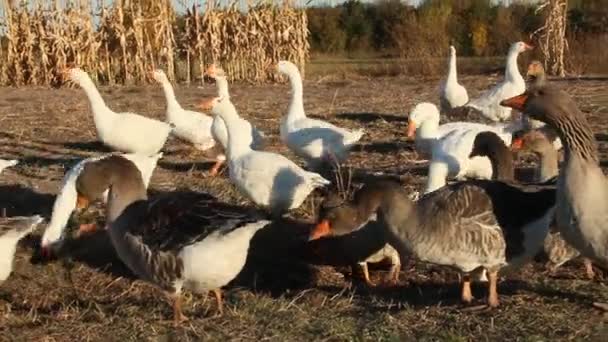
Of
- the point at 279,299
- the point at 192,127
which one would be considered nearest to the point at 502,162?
the point at 279,299

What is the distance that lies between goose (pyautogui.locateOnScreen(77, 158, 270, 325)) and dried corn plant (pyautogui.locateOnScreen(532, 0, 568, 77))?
19.6m

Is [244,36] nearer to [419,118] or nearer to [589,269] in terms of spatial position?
[419,118]

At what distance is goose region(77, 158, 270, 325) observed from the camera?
21.2 feet

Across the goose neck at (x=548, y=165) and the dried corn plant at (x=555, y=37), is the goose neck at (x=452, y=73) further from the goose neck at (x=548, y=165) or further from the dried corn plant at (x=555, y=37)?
the dried corn plant at (x=555, y=37)

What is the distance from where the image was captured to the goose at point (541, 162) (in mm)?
7430

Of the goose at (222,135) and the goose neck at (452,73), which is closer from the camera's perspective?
the goose at (222,135)

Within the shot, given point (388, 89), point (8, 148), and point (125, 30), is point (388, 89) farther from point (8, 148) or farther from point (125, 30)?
point (8, 148)

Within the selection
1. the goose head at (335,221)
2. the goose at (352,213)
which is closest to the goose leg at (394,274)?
the goose at (352,213)

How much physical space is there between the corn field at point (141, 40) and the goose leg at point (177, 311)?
62.1 ft

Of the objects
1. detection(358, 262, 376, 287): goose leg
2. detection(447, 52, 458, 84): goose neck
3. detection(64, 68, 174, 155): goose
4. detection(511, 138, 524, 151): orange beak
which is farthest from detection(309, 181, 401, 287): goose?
detection(447, 52, 458, 84): goose neck

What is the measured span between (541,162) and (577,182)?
2.73 m

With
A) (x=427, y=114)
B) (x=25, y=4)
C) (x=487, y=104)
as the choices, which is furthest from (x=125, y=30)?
(x=427, y=114)

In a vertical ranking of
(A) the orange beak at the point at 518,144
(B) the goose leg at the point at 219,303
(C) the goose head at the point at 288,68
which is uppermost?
(C) the goose head at the point at 288,68

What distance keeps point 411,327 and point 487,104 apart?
870cm
